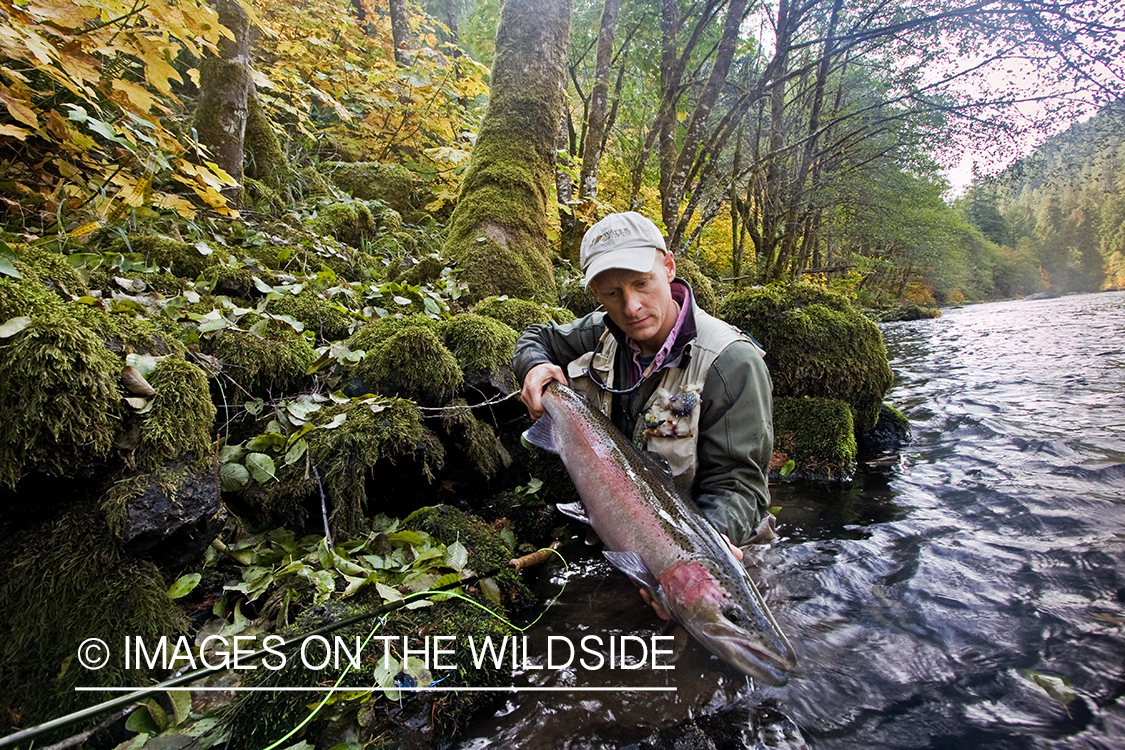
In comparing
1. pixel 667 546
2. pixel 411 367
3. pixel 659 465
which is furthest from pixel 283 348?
pixel 667 546

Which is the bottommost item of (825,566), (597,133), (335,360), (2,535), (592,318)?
(825,566)

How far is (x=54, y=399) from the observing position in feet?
6.70

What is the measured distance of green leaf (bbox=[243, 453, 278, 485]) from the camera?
281 cm

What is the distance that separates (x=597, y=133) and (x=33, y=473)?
30.8 ft

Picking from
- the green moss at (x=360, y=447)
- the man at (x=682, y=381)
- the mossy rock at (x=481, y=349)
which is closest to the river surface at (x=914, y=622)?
the man at (x=682, y=381)

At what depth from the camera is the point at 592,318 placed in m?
3.86

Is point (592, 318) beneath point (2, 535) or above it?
above

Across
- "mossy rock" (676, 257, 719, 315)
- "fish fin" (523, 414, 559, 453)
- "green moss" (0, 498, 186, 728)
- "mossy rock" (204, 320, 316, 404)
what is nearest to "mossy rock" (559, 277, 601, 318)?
"mossy rock" (676, 257, 719, 315)

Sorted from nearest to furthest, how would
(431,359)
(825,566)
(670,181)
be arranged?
(431,359) → (825,566) → (670,181)

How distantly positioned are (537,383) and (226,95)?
5.65m

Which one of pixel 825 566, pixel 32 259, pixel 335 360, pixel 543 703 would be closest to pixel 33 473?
pixel 32 259

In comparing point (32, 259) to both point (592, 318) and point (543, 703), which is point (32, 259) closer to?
point (592, 318)

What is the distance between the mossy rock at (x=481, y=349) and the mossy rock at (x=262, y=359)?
3.49ft
